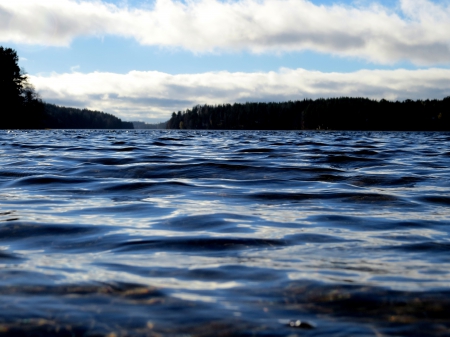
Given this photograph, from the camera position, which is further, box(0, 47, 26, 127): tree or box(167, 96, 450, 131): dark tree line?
box(167, 96, 450, 131): dark tree line

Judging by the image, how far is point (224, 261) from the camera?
12.3 ft

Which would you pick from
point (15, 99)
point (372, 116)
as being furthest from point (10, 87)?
point (372, 116)

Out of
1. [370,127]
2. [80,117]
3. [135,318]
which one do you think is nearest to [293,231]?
[135,318]

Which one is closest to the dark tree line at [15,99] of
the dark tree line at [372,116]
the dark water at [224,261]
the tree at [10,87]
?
the tree at [10,87]

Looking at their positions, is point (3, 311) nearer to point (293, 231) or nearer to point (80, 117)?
point (293, 231)

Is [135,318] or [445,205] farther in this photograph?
[445,205]

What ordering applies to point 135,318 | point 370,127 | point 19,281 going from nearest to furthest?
1. point 135,318
2. point 19,281
3. point 370,127

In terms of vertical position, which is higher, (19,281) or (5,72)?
(5,72)

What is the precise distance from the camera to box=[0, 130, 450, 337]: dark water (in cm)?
263

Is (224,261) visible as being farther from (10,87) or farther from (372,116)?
(372,116)

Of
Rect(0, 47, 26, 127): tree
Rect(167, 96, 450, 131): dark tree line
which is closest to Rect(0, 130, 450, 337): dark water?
Rect(0, 47, 26, 127): tree

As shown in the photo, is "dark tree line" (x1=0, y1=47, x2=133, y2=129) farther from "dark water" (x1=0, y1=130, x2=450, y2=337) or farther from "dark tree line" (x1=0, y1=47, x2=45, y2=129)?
"dark water" (x1=0, y1=130, x2=450, y2=337)

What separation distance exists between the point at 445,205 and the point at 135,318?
16.5 feet

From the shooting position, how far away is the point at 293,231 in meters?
4.83
